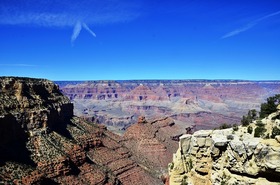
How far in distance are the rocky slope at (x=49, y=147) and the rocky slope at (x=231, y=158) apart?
26824 millimetres

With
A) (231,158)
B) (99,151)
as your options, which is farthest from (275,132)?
(99,151)

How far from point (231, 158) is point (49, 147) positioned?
43948mm

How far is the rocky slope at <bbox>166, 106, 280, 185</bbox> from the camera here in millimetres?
17703

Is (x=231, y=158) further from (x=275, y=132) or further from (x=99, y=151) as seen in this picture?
(x=99, y=151)

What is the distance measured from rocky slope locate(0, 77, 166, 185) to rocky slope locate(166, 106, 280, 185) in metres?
26.8

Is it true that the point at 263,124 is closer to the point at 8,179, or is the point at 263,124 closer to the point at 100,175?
the point at 8,179

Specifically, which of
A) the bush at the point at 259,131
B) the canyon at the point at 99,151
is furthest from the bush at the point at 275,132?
the bush at the point at 259,131

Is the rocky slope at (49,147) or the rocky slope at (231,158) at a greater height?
the rocky slope at (231,158)

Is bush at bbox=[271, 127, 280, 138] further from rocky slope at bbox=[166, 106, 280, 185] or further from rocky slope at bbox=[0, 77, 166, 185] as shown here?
rocky slope at bbox=[0, 77, 166, 185]

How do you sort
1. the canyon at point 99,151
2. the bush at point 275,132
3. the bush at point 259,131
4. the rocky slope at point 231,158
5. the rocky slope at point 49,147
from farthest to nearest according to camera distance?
the rocky slope at point 49,147 → the bush at point 259,131 → the bush at point 275,132 → the canyon at point 99,151 → the rocky slope at point 231,158

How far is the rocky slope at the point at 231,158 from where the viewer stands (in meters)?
17.7

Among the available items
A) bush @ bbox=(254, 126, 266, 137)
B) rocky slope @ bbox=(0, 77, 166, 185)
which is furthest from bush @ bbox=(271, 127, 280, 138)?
rocky slope @ bbox=(0, 77, 166, 185)

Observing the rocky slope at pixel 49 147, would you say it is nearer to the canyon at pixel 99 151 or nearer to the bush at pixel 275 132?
the canyon at pixel 99 151

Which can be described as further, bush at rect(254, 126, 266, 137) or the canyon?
bush at rect(254, 126, 266, 137)
